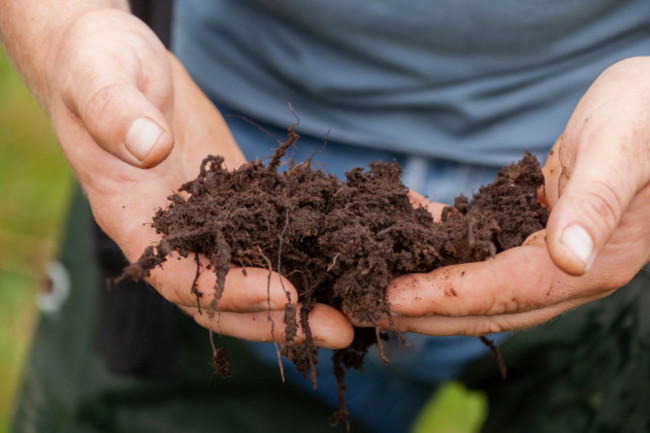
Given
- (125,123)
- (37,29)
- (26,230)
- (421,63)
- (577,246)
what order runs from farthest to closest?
(26,230), (421,63), (37,29), (125,123), (577,246)

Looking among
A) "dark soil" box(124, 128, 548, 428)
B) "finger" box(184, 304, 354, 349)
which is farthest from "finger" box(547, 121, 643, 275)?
"finger" box(184, 304, 354, 349)

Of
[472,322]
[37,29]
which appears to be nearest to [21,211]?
[37,29]

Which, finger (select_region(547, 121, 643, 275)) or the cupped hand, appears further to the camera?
the cupped hand

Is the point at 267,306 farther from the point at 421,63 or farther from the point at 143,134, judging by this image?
the point at 421,63

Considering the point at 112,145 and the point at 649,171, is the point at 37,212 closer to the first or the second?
the point at 112,145

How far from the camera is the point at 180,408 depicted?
255 cm

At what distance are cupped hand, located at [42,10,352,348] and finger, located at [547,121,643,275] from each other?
556mm

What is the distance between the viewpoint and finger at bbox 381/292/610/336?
5.05 feet

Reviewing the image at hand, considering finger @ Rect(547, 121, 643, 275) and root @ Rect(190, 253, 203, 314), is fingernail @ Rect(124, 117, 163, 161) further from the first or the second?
finger @ Rect(547, 121, 643, 275)

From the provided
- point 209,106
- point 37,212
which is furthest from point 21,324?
point 209,106

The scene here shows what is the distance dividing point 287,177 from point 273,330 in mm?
430

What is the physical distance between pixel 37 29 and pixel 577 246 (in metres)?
1.64

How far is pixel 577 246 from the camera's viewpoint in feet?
3.74

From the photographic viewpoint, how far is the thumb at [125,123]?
1.34 m
